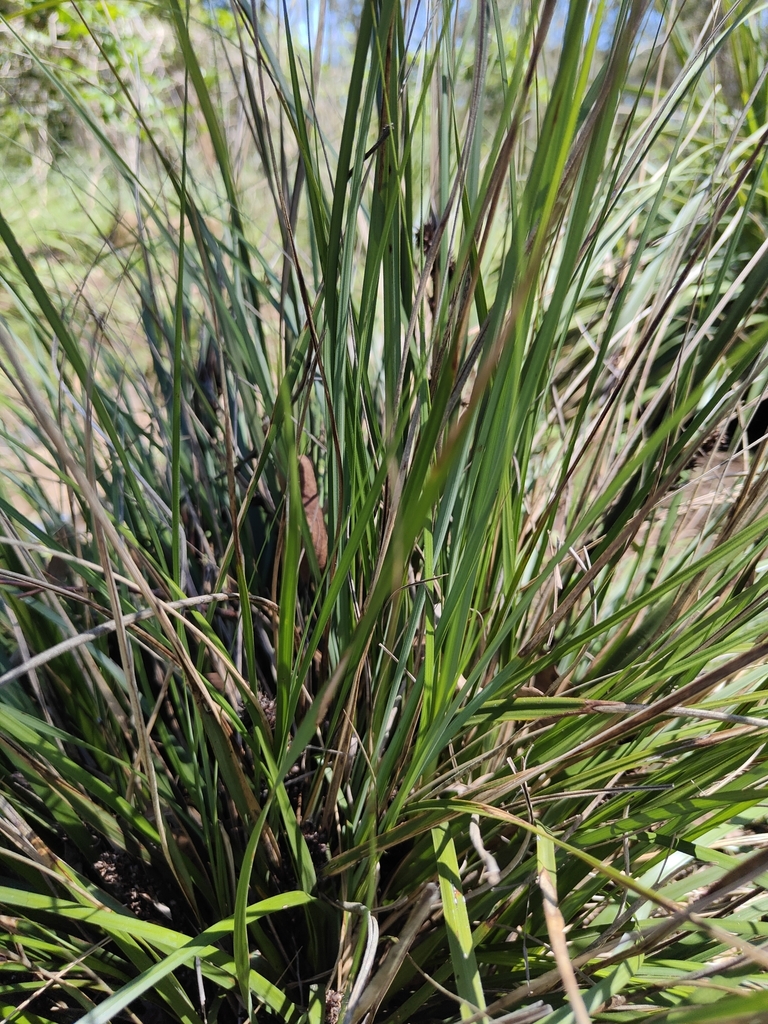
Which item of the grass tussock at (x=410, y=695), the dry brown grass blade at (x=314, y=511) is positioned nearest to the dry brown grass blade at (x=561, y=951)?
the grass tussock at (x=410, y=695)

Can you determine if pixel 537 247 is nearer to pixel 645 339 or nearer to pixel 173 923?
pixel 645 339

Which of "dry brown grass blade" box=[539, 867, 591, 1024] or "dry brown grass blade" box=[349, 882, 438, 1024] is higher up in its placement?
"dry brown grass blade" box=[539, 867, 591, 1024]

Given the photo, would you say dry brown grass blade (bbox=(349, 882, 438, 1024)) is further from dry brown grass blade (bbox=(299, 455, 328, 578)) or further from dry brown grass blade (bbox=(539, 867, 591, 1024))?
dry brown grass blade (bbox=(299, 455, 328, 578))

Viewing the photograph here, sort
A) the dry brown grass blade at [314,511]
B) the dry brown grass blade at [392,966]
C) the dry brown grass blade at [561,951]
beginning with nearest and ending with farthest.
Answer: the dry brown grass blade at [561,951]
the dry brown grass blade at [392,966]
the dry brown grass blade at [314,511]

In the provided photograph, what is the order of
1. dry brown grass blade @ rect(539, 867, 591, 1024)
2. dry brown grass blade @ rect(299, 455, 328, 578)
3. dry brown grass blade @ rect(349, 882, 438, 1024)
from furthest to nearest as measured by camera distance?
dry brown grass blade @ rect(299, 455, 328, 578) < dry brown grass blade @ rect(349, 882, 438, 1024) < dry brown grass blade @ rect(539, 867, 591, 1024)

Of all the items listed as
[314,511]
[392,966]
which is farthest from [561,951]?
[314,511]

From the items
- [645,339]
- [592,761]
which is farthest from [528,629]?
[645,339]

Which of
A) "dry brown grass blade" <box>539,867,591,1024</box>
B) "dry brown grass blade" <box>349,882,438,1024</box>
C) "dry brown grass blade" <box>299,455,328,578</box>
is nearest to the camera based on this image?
"dry brown grass blade" <box>539,867,591,1024</box>

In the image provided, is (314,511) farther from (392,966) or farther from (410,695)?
(392,966)

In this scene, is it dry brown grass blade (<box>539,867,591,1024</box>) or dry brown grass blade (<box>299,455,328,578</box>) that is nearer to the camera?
dry brown grass blade (<box>539,867,591,1024</box>)

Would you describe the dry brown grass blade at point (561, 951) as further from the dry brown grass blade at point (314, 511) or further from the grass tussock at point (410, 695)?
the dry brown grass blade at point (314, 511)

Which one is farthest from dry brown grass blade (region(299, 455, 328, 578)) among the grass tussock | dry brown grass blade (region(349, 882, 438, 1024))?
dry brown grass blade (region(349, 882, 438, 1024))

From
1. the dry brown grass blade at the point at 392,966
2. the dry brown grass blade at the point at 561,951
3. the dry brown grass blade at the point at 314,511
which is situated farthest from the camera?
the dry brown grass blade at the point at 314,511
